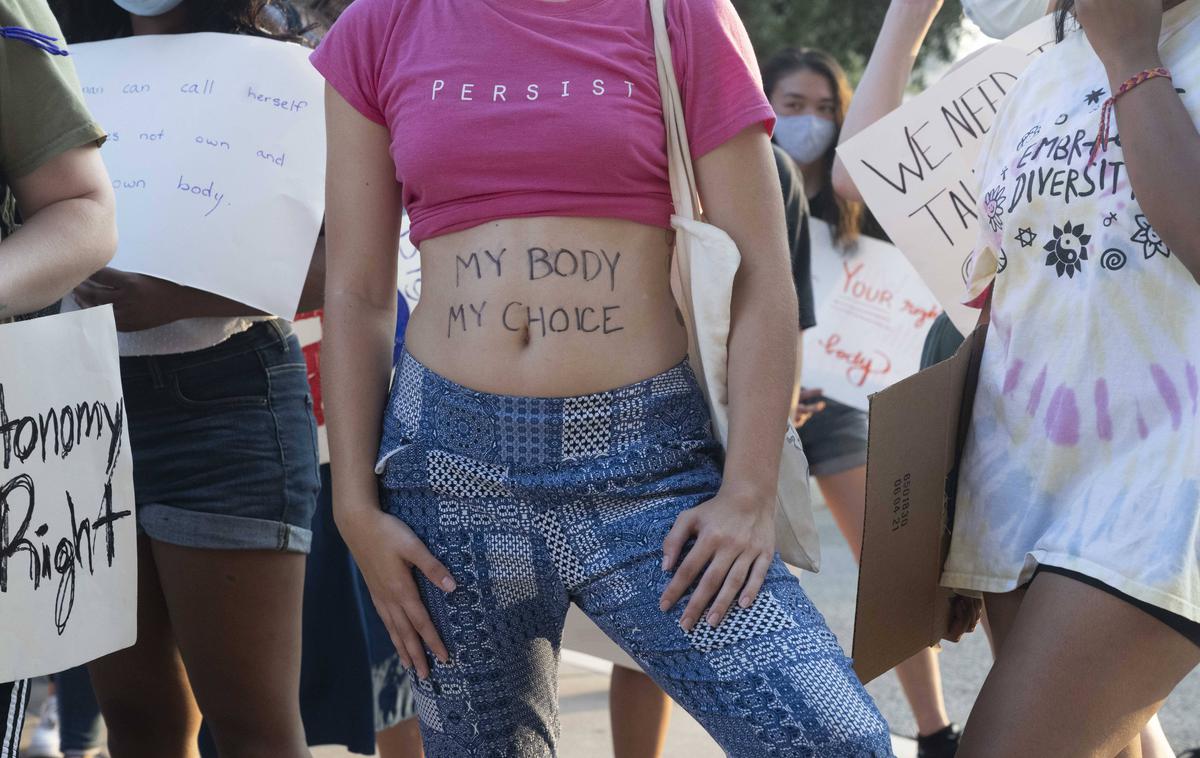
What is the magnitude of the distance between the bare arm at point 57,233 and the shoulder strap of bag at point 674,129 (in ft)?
2.79

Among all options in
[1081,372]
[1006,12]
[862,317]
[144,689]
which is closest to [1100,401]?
[1081,372]

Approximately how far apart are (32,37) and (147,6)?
2.41ft

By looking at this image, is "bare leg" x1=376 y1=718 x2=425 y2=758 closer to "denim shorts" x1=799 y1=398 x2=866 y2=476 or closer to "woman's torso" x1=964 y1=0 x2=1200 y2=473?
"denim shorts" x1=799 y1=398 x2=866 y2=476

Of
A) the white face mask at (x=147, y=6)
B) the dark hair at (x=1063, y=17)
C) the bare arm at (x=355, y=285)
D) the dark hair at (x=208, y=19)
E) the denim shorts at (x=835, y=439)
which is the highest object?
the dark hair at (x=1063, y=17)

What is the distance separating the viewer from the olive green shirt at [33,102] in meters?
1.96

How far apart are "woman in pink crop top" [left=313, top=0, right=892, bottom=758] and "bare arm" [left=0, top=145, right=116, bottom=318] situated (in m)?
0.40

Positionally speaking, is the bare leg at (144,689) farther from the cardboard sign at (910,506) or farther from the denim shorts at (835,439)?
the denim shorts at (835,439)

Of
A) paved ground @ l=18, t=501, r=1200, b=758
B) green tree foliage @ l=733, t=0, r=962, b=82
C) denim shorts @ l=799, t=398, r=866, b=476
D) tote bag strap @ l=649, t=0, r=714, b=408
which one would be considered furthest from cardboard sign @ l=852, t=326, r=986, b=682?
green tree foliage @ l=733, t=0, r=962, b=82

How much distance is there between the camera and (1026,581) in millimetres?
2127

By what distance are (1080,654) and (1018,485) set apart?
30cm

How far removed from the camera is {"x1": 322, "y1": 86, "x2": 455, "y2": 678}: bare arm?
6.76 feet

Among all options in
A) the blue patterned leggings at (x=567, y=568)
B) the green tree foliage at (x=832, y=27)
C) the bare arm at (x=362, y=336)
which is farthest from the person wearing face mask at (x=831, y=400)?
the green tree foliage at (x=832, y=27)

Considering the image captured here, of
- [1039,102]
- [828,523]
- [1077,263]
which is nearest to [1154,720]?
[1077,263]

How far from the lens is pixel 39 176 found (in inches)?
79.1
